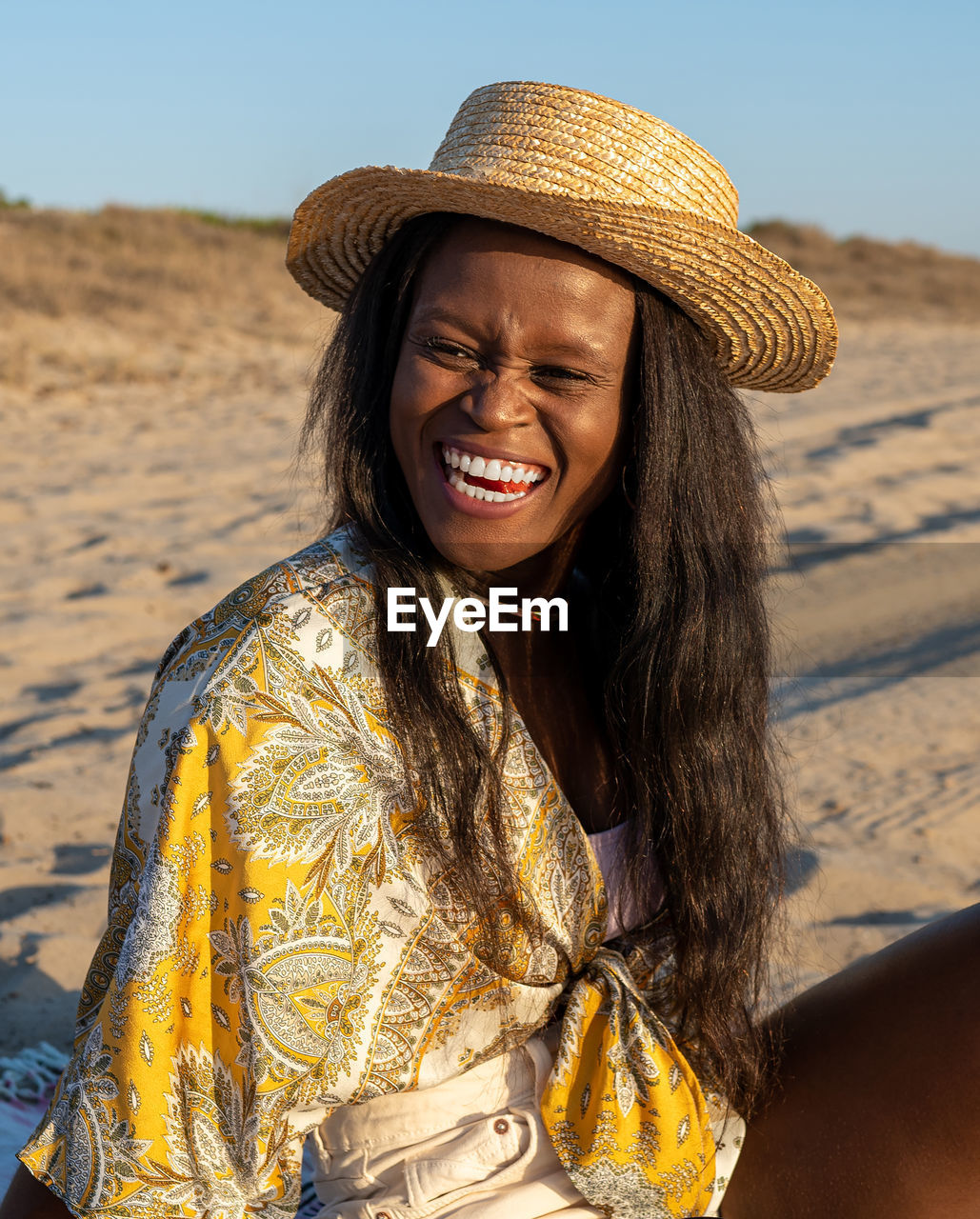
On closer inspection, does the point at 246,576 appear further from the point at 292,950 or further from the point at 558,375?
the point at 292,950

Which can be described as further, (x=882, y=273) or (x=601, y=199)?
(x=882, y=273)

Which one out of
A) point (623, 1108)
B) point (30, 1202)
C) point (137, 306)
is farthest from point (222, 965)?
point (137, 306)

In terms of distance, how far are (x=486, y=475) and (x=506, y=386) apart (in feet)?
0.38

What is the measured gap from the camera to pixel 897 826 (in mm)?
3312

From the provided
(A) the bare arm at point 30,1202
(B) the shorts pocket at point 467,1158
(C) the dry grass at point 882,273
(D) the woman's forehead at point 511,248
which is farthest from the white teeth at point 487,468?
(C) the dry grass at point 882,273

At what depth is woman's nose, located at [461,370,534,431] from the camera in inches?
58.7

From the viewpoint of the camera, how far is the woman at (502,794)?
1.31m

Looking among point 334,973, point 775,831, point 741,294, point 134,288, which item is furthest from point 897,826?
point 134,288

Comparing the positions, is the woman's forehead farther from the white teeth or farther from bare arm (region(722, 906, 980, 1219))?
bare arm (region(722, 906, 980, 1219))

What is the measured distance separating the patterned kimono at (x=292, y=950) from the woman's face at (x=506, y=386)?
154 millimetres

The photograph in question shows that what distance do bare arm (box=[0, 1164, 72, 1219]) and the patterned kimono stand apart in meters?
0.04

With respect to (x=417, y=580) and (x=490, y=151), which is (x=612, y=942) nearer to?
(x=417, y=580)

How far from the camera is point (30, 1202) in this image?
134 cm

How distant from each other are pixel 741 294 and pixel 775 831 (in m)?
0.78
